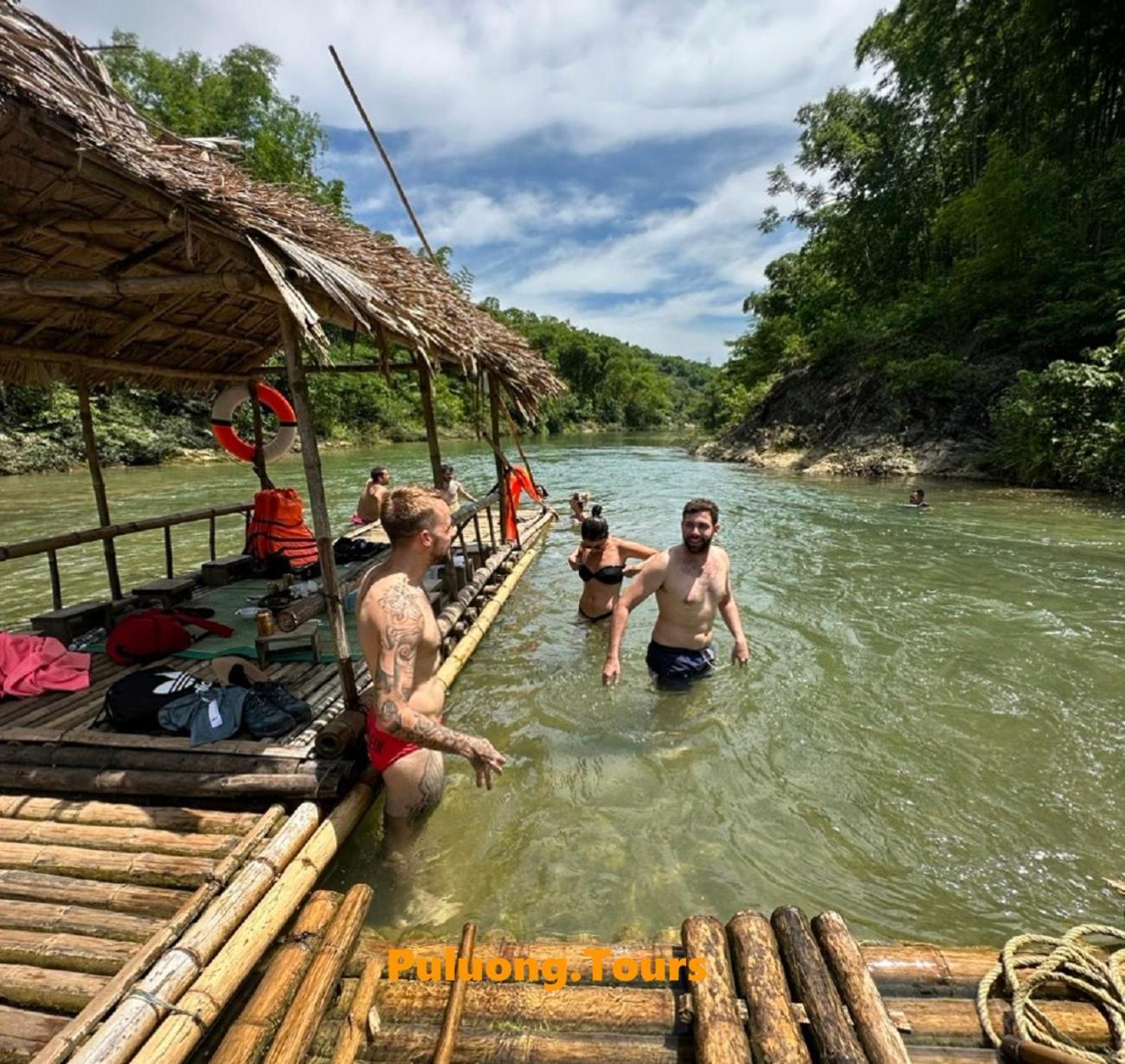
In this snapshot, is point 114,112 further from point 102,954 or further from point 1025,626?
point 1025,626

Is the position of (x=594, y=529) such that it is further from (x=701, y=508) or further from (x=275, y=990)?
(x=275, y=990)

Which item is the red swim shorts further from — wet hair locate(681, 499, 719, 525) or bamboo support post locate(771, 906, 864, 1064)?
wet hair locate(681, 499, 719, 525)

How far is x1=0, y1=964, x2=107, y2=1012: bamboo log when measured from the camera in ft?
6.52

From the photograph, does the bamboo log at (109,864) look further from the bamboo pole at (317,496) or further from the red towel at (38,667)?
the red towel at (38,667)

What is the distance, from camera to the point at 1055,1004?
1.99m

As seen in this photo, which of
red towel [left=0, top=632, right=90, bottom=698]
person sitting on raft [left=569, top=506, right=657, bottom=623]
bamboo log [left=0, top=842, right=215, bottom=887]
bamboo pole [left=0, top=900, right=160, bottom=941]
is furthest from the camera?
person sitting on raft [left=569, top=506, right=657, bottom=623]

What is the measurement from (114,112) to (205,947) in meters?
3.89

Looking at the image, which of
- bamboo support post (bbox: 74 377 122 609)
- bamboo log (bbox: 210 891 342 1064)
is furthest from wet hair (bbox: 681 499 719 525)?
bamboo support post (bbox: 74 377 122 609)

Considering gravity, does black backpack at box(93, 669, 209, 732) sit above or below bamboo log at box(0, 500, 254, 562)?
below

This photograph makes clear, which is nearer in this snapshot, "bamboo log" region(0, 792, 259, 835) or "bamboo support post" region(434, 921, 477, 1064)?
"bamboo support post" region(434, 921, 477, 1064)

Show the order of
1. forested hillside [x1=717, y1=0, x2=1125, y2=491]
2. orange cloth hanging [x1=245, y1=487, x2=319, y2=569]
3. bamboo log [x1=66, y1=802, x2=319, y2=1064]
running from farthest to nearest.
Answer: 1. forested hillside [x1=717, y1=0, x2=1125, y2=491]
2. orange cloth hanging [x1=245, y1=487, x2=319, y2=569]
3. bamboo log [x1=66, y1=802, x2=319, y2=1064]

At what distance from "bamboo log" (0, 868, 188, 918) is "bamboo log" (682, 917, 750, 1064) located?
204 cm

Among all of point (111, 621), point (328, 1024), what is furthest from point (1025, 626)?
point (111, 621)

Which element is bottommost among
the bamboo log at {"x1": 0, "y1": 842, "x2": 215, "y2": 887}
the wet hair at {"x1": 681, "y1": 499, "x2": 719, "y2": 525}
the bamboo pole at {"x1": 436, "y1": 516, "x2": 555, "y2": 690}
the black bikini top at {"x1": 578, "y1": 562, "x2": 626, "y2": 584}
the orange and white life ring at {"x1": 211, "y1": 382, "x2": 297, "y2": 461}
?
the bamboo pole at {"x1": 436, "y1": 516, "x2": 555, "y2": 690}
